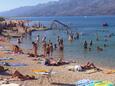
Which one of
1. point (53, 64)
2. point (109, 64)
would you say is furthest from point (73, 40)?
point (53, 64)

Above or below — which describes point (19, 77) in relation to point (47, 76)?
below

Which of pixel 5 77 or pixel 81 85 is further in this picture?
pixel 5 77

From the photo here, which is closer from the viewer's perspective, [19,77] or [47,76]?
[47,76]

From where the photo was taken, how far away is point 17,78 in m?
18.4

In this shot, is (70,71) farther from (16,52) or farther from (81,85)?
(16,52)

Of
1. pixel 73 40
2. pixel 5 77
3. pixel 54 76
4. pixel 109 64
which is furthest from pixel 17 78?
pixel 73 40

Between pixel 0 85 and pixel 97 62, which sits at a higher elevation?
pixel 0 85

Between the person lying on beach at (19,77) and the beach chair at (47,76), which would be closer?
the beach chair at (47,76)

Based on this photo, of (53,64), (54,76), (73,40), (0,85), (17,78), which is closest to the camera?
(0,85)

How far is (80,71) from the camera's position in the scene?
72.2 ft

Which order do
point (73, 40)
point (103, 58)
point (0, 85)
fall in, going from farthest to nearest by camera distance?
point (73, 40) < point (103, 58) < point (0, 85)

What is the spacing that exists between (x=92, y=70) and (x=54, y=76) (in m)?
3.32

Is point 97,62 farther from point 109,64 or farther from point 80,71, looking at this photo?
point 80,71

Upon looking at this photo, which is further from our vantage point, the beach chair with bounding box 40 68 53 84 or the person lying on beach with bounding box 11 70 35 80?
the person lying on beach with bounding box 11 70 35 80
